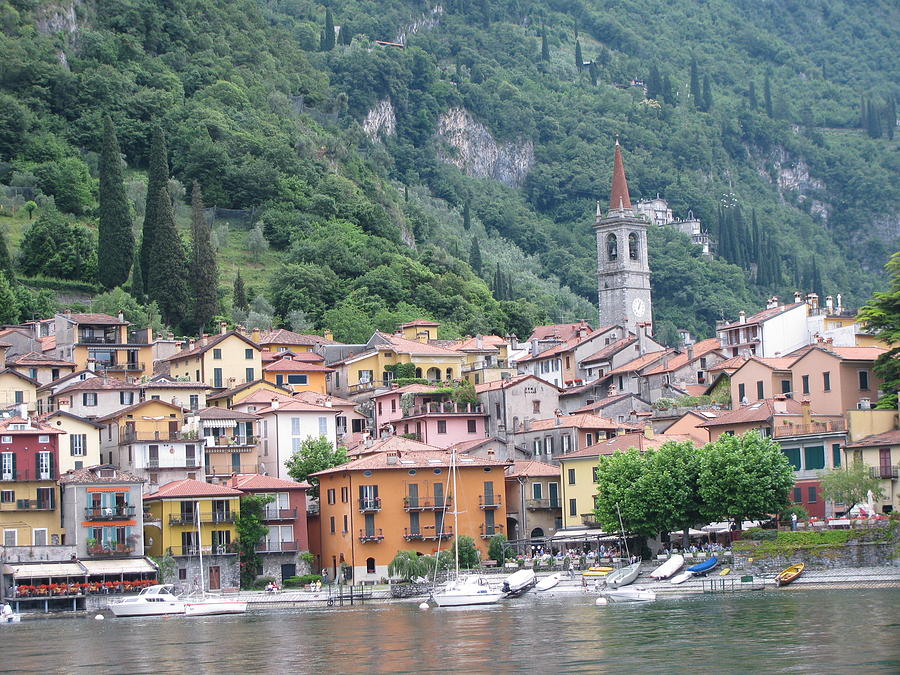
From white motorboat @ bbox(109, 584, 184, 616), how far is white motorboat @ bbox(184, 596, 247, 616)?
592 millimetres

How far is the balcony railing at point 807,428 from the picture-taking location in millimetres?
87188

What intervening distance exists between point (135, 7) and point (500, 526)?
383ft

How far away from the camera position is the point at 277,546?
304 ft

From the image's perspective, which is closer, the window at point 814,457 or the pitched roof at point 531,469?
the window at point 814,457

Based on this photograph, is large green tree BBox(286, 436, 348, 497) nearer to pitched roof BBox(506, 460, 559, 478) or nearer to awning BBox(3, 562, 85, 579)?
pitched roof BBox(506, 460, 559, 478)

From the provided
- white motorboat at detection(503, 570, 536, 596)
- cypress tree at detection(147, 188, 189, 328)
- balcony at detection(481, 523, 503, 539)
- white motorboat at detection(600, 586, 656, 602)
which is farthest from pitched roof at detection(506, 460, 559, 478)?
cypress tree at detection(147, 188, 189, 328)

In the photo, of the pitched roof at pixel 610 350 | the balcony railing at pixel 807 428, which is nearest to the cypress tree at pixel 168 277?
the pitched roof at pixel 610 350

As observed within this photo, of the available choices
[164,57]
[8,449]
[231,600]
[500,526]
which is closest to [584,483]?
[500,526]

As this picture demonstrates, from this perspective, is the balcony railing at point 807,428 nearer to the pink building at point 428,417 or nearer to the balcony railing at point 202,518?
the pink building at point 428,417

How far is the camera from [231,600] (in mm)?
82500

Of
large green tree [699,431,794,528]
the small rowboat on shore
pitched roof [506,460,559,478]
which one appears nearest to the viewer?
the small rowboat on shore

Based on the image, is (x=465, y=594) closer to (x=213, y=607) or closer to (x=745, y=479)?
(x=213, y=607)

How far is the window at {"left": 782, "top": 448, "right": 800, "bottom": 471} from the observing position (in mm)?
88062

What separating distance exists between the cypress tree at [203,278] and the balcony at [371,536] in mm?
43129
